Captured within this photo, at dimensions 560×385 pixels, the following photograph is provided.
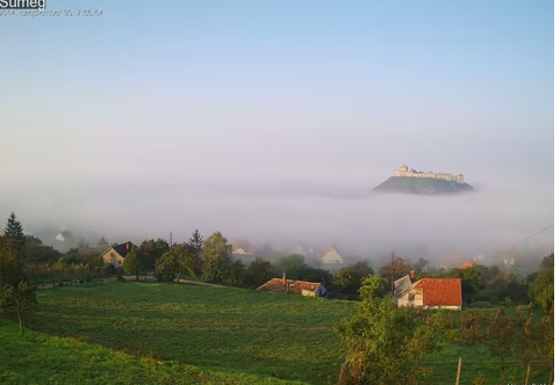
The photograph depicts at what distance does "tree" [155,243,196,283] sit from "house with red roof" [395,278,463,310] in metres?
12.9

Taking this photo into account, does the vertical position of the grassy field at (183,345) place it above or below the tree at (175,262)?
below

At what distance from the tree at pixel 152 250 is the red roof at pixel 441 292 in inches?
649

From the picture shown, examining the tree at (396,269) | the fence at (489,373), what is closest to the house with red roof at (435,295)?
the tree at (396,269)

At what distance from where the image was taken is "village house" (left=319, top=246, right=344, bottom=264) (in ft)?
105

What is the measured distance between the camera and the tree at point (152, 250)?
32.7 metres

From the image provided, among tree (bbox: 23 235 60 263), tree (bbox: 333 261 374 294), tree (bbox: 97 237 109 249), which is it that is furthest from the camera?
tree (bbox: 97 237 109 249)

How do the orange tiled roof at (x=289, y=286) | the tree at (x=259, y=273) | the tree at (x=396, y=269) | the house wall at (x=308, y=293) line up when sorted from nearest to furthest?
the house wall at (x=308, y=293) → the orange tiled roof at (x=289, y=286) → the tree at (x=259, y=273) → the tree at (x=396, y=269)

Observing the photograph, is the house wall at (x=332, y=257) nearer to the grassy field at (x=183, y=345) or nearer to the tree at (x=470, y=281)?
the tree at (x=470, y=281)

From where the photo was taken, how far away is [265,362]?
12.2 meters

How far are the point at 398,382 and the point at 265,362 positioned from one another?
14.6 ft

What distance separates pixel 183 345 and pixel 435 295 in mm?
12824

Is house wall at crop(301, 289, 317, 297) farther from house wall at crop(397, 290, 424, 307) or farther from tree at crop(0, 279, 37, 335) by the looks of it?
tree at crop(0, 279, 37, 335)

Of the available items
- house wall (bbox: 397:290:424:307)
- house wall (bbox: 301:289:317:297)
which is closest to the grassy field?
house wall (bbox: 397:290:424:307)

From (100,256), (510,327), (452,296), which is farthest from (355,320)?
(100,256)
